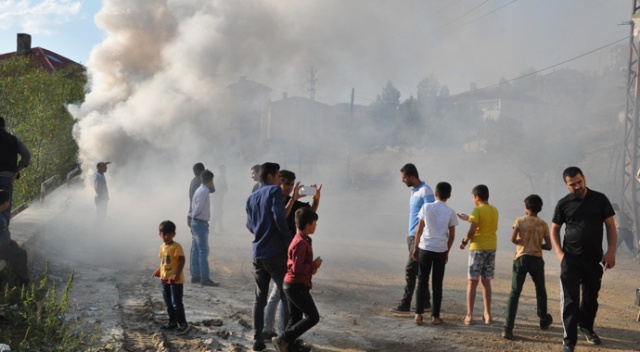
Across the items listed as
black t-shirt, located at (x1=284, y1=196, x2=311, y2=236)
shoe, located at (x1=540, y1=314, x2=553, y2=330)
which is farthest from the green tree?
shoe, located at (x1=540, y1=314, x2=553, y2=330)

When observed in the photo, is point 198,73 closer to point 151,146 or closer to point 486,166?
point 151,146

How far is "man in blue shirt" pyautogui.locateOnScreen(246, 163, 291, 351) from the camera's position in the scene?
5.43 m

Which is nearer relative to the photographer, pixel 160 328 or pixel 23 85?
pixel 160 328

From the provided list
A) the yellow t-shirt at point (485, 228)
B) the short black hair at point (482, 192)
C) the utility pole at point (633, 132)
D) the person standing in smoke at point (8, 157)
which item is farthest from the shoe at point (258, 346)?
the utility pole at point (633, 132)

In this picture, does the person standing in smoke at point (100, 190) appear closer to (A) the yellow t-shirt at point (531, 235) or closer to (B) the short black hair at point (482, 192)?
(B) the short black hair at point (482, 192)

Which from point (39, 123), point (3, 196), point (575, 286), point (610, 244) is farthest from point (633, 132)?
point (39, 123)

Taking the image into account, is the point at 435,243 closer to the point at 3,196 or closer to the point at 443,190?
the point at 443,190

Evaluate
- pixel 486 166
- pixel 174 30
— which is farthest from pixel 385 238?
pixel 486 166

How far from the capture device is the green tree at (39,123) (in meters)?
18.6

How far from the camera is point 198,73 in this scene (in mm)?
22375

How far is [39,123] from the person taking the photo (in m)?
19.2

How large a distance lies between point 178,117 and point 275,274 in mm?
17247

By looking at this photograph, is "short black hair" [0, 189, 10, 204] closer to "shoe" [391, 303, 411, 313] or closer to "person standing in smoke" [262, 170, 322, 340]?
"person standing in smoke" [262, 170, 322, 340]

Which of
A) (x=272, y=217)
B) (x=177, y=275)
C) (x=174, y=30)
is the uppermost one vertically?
(x=174, y=30)
